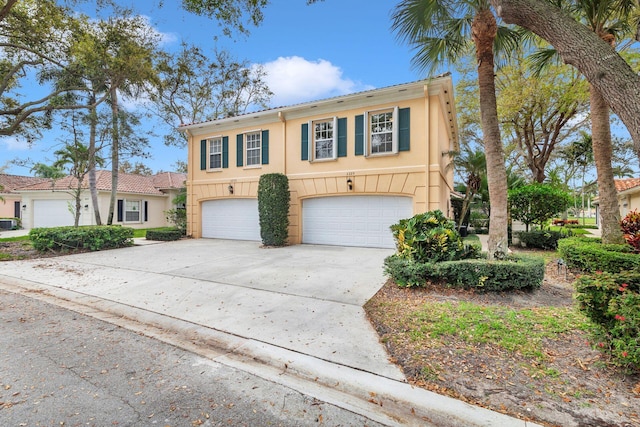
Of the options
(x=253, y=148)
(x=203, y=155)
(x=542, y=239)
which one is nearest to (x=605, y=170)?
(x=542, y=239)

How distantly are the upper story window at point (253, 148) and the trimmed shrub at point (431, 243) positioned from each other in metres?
9.14

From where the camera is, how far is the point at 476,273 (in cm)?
518

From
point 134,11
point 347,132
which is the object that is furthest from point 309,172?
point 134,11

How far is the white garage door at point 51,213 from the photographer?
20.6 m

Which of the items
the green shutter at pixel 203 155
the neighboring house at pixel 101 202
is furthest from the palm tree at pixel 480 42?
the neighboring house at pixel 101 202

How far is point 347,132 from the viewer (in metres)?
11.6

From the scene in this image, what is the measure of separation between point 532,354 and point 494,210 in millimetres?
3533

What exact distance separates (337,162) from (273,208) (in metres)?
3.00

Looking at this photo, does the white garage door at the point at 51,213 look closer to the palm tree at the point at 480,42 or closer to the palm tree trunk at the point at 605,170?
the palm tree at the point at 480,42

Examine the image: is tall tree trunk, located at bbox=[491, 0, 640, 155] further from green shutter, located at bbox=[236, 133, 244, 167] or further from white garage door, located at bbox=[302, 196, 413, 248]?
green shutter, located at bbox=[236, 133, 244, 167]

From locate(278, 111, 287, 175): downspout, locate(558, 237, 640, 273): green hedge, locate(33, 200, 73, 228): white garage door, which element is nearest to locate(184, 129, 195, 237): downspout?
locate(278, 111, 287, 175): downspout

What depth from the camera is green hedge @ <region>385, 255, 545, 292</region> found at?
5.05 metres

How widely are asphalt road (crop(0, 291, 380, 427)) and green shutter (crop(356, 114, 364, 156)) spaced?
9160mm

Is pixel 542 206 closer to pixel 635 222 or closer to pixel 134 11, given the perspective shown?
pixel 635 222
